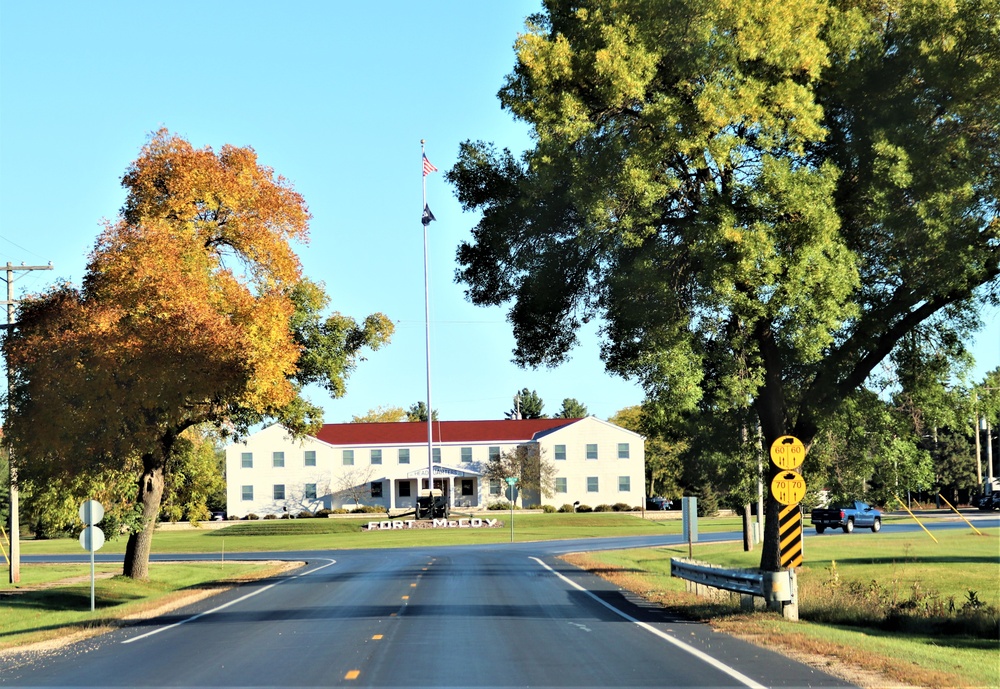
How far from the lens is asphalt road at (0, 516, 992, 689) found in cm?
1276

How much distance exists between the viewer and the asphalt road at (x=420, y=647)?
41.9ft

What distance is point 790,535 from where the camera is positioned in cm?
1969

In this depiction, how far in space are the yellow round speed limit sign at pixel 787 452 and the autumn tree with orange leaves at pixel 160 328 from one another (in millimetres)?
14147

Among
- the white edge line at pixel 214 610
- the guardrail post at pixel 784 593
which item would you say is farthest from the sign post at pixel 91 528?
the guardrail post at pixel 784 593

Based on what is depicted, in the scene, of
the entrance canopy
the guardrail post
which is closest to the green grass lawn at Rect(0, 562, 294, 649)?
the guardrail post

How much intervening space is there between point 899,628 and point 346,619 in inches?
384

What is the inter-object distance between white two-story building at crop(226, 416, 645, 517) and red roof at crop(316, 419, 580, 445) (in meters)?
0.19

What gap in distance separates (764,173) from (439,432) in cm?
7817

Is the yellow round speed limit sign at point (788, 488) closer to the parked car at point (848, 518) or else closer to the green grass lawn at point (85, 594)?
the green grass lawn at point (85, 594)

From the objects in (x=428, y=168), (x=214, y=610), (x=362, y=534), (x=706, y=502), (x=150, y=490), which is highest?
(x=428, y=168)

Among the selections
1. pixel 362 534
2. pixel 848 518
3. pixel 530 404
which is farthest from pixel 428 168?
pixel 530 404

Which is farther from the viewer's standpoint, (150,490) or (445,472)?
(445,472)

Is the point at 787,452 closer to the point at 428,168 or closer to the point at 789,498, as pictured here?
the point at 789,498

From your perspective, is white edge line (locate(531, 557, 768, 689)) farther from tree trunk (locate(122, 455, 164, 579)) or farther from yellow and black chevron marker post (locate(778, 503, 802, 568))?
tree trunk (locate(122, 455, 164, 579))
